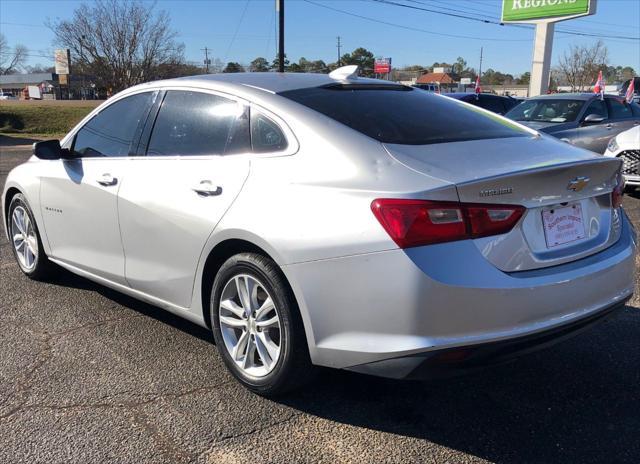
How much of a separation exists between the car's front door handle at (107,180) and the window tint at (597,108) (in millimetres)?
8846

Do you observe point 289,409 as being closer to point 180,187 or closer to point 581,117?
point 180,187

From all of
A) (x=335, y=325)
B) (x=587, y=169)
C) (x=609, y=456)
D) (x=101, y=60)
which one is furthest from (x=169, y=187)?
(x=101, y=60)

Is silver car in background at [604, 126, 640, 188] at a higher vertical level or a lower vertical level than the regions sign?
lower

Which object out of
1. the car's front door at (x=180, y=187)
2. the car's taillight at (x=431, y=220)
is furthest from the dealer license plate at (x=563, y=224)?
the car's front door at (x=180, y=187)

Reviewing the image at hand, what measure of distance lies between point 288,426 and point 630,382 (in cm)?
187

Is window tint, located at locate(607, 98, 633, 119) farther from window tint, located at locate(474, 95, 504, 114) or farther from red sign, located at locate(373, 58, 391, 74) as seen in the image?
red sign, located at locate(373, 58, 391, 74)

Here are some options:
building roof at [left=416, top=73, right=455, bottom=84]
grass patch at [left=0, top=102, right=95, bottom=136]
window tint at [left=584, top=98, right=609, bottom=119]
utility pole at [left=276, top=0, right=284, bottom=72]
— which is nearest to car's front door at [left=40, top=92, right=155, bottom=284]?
window tint at [left=584, top=98, right=609, bottom=119]

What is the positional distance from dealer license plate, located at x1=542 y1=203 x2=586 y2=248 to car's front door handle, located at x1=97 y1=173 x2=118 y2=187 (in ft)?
8.30

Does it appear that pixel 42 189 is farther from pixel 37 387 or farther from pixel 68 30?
pixel 68 30

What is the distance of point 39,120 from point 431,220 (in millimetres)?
33148

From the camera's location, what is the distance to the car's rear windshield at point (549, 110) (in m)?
10.4

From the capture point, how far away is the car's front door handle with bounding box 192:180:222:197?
10.0ft

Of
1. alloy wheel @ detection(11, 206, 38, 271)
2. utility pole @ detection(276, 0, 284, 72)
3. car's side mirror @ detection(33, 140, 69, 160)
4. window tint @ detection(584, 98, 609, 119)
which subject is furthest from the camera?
utility pole @ detection(276, 0, 284, 72)

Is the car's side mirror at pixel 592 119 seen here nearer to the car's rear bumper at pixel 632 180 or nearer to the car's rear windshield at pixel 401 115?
the car's rear bumper at pixel 632 180
